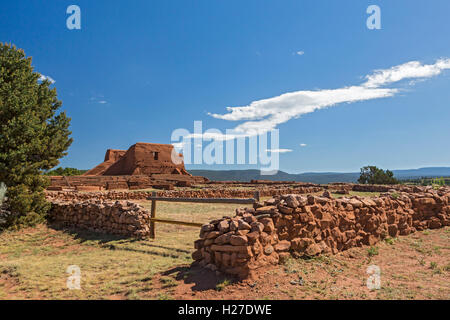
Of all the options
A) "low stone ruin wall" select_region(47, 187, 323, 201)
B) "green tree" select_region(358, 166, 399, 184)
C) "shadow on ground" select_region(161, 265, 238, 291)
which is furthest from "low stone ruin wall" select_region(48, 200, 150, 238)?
"green tree" select_region(358, 166, 399, 184)

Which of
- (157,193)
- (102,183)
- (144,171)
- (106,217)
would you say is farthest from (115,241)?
(144,171)

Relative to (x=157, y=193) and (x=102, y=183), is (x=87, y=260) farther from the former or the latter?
(x=102, y=183)

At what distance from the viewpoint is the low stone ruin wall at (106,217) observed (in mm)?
9328

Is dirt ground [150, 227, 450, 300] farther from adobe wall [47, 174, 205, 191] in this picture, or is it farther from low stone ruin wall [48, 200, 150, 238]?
adobe wall [47, 174, 205, 191]

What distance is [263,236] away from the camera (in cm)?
525

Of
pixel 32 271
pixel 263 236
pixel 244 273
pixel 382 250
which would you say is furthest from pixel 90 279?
pixel 382 250

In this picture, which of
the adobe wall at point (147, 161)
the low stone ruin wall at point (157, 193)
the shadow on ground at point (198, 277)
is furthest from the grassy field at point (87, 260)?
the adobe wall at point (147, 161)

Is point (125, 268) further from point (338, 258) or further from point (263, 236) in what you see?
point (338, 258)

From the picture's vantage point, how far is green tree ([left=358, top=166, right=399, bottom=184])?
51.7m

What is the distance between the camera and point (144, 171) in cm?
4247

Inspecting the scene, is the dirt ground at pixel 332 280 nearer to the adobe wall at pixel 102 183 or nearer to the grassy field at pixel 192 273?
the grassy field at pixel 192 273

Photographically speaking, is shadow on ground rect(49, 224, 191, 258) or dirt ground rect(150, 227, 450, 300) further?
shadow on ground rect(49, 224, 191, 258)

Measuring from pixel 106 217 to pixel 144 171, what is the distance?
33.2 metres

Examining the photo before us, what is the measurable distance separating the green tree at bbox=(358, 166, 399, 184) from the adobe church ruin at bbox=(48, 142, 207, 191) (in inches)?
1234
